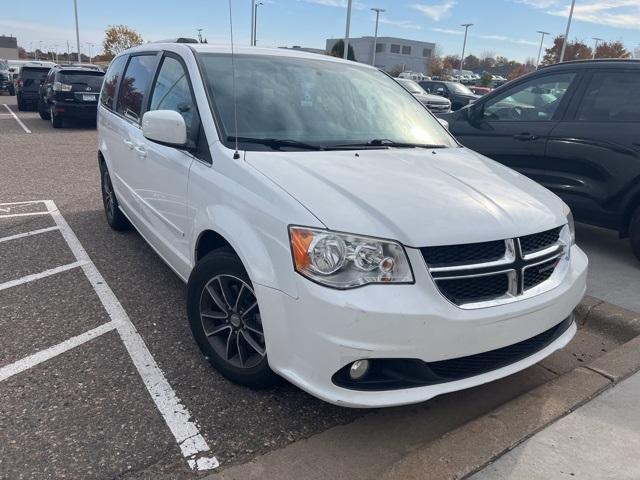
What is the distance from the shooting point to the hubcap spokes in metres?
2.64

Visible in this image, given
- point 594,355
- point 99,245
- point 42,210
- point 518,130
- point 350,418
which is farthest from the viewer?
point 42,210

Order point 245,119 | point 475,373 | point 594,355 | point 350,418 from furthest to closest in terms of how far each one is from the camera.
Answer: point 594,355 < point 245,119 < point 350,418 < point 475,373

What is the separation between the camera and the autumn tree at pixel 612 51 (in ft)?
178

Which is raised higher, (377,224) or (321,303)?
(377,224)

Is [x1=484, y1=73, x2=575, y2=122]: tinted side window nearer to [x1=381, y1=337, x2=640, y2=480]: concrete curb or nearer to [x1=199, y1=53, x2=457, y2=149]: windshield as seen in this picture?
[x1=199, y1=53, x2=457, y2=149]: windshield

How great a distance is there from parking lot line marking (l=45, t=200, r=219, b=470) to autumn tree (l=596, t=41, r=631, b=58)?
6144 centimetres

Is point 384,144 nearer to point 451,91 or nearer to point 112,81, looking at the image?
point 112,81

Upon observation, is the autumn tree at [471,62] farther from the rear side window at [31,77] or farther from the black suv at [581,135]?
the black suv at [581,135]

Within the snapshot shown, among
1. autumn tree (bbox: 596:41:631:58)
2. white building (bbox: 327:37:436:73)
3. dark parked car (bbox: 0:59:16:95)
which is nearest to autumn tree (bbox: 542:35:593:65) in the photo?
autumn tree (bbox: 596:41:631:58)

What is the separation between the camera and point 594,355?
3.48m

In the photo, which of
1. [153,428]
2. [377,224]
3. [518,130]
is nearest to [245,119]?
[377,224]

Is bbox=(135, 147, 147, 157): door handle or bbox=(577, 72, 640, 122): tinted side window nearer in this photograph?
bbox=(135, 147, 147, 157): door handle

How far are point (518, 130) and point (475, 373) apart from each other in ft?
12.1

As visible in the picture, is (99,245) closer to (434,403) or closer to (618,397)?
(434,403)
